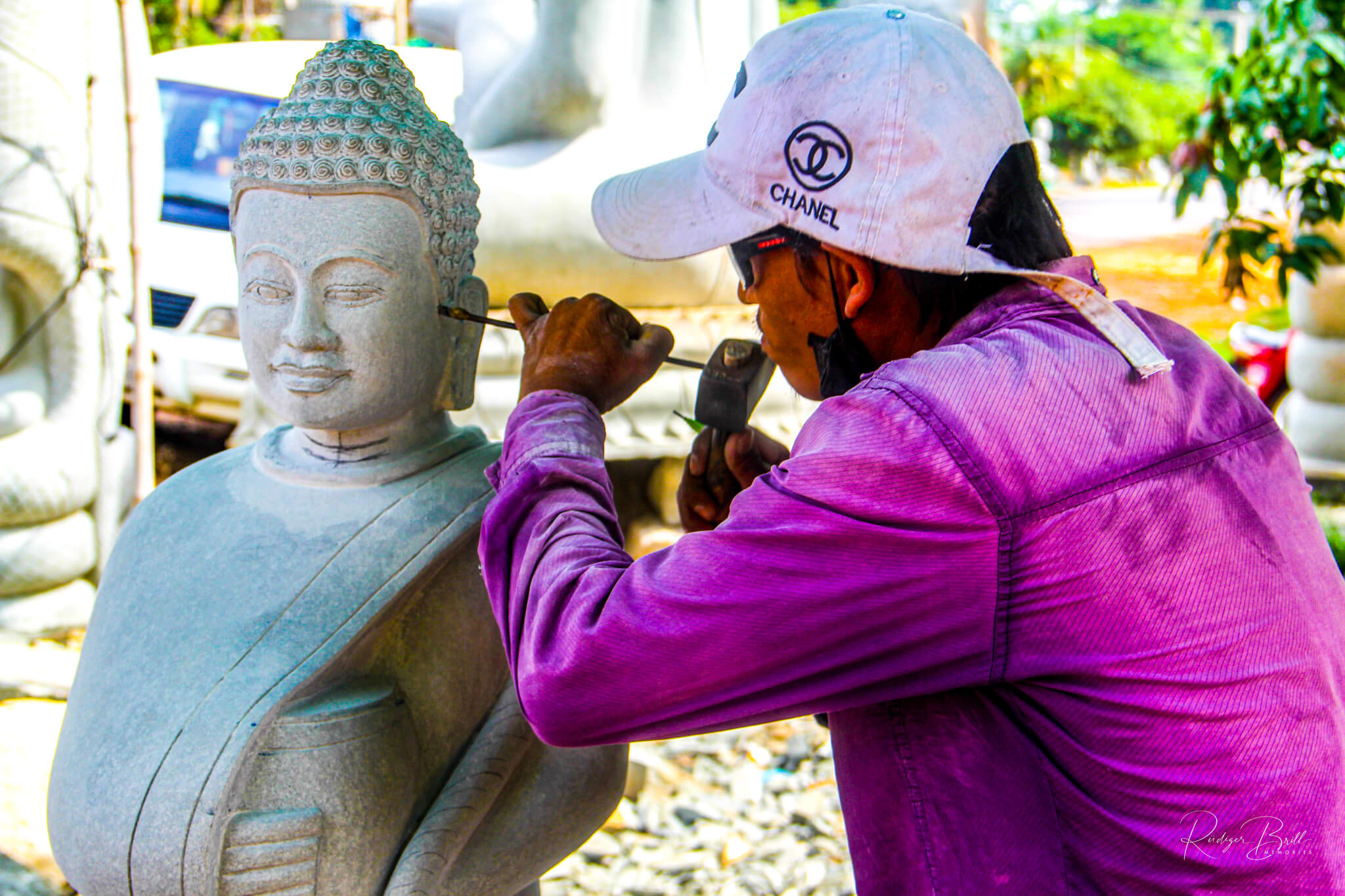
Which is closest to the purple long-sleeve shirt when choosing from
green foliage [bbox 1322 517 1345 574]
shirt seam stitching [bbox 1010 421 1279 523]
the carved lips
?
shirt seam stitching [bbox 1010 421 1279 523]

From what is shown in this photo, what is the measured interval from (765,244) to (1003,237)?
24cm

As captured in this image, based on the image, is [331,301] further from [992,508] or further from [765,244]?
[992,508]

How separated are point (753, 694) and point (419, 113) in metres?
0.98

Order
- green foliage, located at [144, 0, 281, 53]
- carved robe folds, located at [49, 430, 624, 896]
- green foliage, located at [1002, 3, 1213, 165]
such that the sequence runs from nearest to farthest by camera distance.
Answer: carved robe folds, located at [49, 430, 624, 896]
green foliage, located at [144, 0, 281, 53]
green foliage, located at [1002, 3, 1213, 165]

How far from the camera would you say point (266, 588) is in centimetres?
158

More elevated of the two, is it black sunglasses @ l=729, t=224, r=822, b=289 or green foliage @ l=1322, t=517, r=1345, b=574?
black sunglasses @ l=729, t=224, r=822, b=289

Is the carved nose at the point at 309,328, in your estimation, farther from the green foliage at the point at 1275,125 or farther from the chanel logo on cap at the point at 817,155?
the green foliage at the point at 1275,125

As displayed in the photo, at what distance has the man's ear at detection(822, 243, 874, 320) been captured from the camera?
123cm

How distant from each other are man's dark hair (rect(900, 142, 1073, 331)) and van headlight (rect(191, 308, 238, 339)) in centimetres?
488

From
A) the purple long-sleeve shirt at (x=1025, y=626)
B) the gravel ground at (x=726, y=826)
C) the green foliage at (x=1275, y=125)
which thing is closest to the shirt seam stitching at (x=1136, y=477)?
the purple long-sleeve shirt at (x=1025, y=626)

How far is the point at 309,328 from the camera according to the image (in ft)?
5.23

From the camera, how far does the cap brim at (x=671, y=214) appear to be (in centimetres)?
129

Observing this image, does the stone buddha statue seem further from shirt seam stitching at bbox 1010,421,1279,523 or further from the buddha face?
shirt seam stitching at bbox 1010,421,1279,523

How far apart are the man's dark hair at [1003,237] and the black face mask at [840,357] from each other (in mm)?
72
